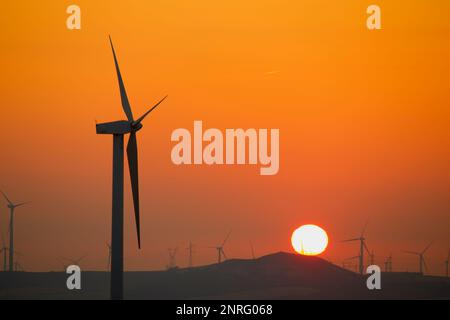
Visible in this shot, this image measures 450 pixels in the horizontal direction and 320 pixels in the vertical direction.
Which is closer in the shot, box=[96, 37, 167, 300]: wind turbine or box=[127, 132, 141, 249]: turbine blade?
box=[96, 37, 167, 300]: wind turbine

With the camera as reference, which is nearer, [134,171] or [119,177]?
[119,177]

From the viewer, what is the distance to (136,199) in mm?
60969

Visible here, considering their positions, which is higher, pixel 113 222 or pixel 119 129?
pixel 119 129

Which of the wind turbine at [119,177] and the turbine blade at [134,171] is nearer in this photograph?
the wind turbine at [119,177]
